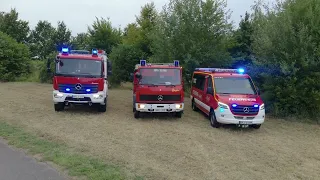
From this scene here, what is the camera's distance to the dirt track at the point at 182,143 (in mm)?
7465

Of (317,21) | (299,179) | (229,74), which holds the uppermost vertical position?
(317,21)

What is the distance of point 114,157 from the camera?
312 inches

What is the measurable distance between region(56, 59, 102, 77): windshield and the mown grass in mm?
3790

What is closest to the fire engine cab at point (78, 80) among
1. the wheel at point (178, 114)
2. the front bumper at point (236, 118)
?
the wheel at point (178, 114)

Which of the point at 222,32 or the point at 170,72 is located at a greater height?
the point at 222,32

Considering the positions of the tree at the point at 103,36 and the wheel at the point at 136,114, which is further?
the tree at the point at 103,36

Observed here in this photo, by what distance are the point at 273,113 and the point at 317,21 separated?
4.44 meters

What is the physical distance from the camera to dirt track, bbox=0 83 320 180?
746cm

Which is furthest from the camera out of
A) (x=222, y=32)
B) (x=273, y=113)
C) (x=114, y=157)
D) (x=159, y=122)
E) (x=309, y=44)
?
(x=222, y=32)

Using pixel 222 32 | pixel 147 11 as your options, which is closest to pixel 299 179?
pixel 222 32

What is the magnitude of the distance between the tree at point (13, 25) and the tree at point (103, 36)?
15.6 metres

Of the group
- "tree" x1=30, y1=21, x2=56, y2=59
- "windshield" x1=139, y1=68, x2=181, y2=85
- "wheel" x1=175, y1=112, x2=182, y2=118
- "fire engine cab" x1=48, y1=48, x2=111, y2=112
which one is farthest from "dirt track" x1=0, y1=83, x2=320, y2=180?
"tree" x1=30, y1=21, x2=56, y2=59

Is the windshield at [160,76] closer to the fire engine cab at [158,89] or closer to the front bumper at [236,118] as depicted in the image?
the fire engine cab at [158,89]

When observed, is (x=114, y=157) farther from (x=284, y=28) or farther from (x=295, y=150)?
(x=284, y=28)
